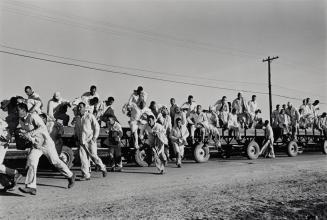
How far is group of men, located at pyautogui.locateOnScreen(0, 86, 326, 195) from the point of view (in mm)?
7473

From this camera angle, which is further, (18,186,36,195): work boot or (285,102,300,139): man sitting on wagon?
(285,102,300,139): man sitting on wagon

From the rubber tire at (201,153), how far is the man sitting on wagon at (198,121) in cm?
36

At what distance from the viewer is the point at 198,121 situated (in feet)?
48.2

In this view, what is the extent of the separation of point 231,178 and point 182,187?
6.74 ft

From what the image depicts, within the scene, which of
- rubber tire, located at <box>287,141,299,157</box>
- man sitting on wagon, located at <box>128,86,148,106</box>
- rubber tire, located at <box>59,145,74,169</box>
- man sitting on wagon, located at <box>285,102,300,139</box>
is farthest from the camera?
man sitting on wagon, located at <box>285,102,300,139</box>

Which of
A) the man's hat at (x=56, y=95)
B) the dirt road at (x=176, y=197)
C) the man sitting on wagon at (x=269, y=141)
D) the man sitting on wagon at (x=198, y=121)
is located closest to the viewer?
the dirt road at (x=176, y=197)

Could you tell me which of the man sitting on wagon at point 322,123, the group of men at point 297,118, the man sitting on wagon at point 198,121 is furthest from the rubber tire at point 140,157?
A: the man sitting on wagon at point 322,123

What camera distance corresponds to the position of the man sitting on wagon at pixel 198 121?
47.2ft

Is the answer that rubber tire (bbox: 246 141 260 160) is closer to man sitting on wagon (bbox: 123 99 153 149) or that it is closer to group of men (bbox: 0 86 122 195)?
man sitting on wagon (bbox: 123 99 153 149)

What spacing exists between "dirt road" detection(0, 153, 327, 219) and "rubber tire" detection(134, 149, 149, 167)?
176cm

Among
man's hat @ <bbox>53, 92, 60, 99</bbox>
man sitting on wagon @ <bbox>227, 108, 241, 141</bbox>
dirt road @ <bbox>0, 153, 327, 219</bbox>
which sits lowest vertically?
dirt road @ <bbox>0, 153, 327, 219</bbox>

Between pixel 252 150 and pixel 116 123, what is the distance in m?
7.46

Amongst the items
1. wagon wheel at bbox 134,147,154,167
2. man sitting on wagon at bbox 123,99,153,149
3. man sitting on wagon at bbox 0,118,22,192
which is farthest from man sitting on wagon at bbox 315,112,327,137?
man sitting on wagon at bbox 0,118,22,192

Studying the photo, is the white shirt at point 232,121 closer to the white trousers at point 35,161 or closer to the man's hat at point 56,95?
the man's hat at point 56,95
